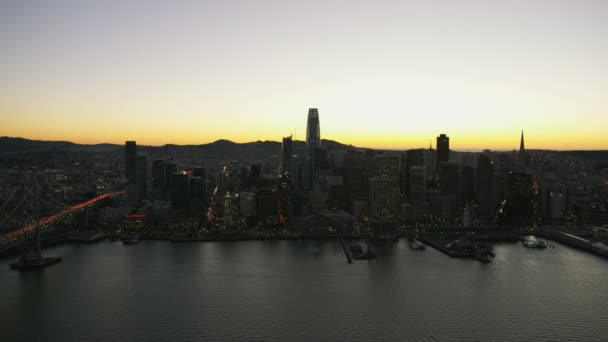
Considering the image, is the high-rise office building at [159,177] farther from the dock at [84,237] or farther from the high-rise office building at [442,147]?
the high-rise office building at [442,147]

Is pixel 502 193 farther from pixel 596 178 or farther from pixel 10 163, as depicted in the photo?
pixel 10 163

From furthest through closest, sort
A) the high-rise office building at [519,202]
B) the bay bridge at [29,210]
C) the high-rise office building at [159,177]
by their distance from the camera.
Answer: the high-rise office building at [159,177]
the high-rise office building at [519,202]
the bay bridge at [29,210]

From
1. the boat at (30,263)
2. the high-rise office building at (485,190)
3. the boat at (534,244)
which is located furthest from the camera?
the high-rise office building at (485,190)

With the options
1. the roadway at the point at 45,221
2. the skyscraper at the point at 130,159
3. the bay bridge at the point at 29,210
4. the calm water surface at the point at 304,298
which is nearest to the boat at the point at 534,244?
the calm water surface at the point at 304,298

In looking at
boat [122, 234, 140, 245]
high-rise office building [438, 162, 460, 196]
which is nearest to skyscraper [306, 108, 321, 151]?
high-rise office building [438, 162, 460, 196]

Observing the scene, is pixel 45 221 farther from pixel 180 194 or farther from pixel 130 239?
pixel 180 194

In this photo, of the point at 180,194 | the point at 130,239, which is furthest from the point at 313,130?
the point at 130,239

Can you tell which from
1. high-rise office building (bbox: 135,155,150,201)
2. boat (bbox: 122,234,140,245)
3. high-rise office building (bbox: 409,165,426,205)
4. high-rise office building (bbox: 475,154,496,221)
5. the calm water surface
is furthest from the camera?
high-rise office building (bbox: 135,155,150,201)

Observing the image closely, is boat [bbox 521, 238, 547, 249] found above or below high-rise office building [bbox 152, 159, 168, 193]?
below

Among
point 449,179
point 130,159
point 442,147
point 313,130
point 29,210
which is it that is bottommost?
point 29,210

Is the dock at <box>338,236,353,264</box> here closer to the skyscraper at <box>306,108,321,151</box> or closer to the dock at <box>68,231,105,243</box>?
the dock at <box>68,231,105,243</box>
